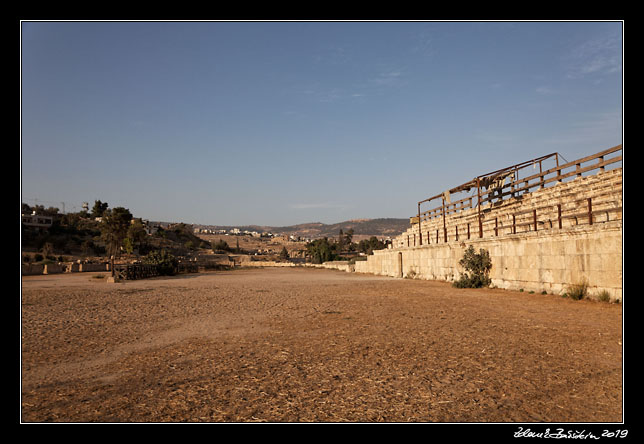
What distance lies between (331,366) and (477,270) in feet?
43.9

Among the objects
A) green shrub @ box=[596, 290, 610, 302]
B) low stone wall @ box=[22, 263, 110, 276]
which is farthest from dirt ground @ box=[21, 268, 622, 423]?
low stone wall @ box=[22, 263, 110, 276]

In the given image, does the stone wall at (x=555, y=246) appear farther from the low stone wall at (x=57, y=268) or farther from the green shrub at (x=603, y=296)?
the low stone wall at (x=57, y=268)

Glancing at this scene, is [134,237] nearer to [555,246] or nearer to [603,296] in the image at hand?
[555,246]

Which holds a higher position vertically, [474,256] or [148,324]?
[474,256]

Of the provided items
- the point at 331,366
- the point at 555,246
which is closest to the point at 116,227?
the point at 555,246

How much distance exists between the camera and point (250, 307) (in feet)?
39.8

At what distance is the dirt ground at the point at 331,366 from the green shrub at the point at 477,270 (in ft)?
20.4

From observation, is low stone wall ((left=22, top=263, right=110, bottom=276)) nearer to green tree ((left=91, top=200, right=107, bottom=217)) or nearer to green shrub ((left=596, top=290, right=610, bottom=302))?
green shrub ((left=596, top=290, right=610, bottom=302))

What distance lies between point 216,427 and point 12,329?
1.87m

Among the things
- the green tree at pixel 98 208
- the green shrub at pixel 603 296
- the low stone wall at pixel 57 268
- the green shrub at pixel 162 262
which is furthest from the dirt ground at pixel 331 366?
the green tree at pixel 98 208

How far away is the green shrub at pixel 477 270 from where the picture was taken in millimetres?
16578

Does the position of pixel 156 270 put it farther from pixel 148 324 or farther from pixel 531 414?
pixel 531 414

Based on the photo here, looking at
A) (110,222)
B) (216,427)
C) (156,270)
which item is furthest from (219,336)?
(110,222)

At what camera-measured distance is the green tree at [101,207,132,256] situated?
2148 inches
